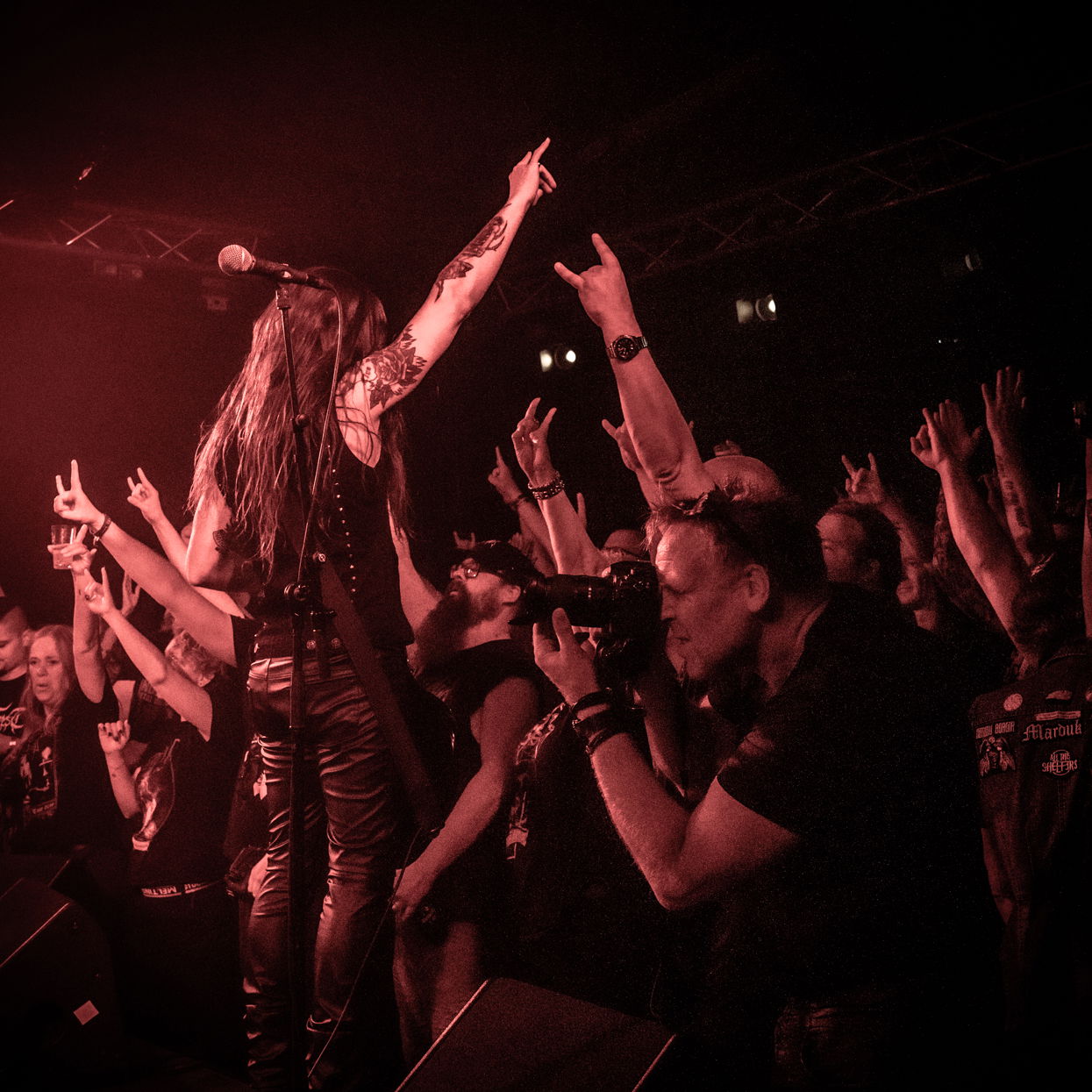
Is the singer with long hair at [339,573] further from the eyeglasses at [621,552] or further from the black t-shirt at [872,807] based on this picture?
the black t-shirt at [872,807]

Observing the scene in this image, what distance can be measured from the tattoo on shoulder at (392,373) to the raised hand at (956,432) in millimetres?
1830

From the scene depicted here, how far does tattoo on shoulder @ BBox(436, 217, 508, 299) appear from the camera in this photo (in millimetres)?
2275

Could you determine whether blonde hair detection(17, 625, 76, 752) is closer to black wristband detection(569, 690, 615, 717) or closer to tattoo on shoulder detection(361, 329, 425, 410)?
tattoo on shoulder detection(361, 329, 425, 410)

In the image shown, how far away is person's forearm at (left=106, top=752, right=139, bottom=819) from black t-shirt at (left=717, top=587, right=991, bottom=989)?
3.29 metres

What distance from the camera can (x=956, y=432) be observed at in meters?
2.98

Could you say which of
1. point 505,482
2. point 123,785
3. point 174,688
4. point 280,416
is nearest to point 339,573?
point 280,416

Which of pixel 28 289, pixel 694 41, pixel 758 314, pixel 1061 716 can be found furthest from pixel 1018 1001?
pixel 28 289

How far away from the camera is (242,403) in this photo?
7.64 ft

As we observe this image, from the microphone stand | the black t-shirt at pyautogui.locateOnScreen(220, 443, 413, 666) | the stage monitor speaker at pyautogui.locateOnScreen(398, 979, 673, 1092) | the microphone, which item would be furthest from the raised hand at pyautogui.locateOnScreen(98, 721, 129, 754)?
the microphone

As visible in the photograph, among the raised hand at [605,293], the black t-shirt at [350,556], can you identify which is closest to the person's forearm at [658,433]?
the raised hand at [605,293]

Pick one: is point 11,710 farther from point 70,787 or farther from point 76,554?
point 76,554

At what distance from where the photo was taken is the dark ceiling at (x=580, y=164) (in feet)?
9.56

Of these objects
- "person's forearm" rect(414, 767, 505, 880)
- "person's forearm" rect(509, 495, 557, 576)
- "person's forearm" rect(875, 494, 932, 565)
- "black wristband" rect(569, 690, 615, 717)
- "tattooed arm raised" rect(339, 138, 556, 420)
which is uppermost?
"tattooed arm raised" rect(339, 138, 556, 420)

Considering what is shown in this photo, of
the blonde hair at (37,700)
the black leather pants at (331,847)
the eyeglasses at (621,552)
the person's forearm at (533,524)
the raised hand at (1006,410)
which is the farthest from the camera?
the blonde hair at (37,700)
